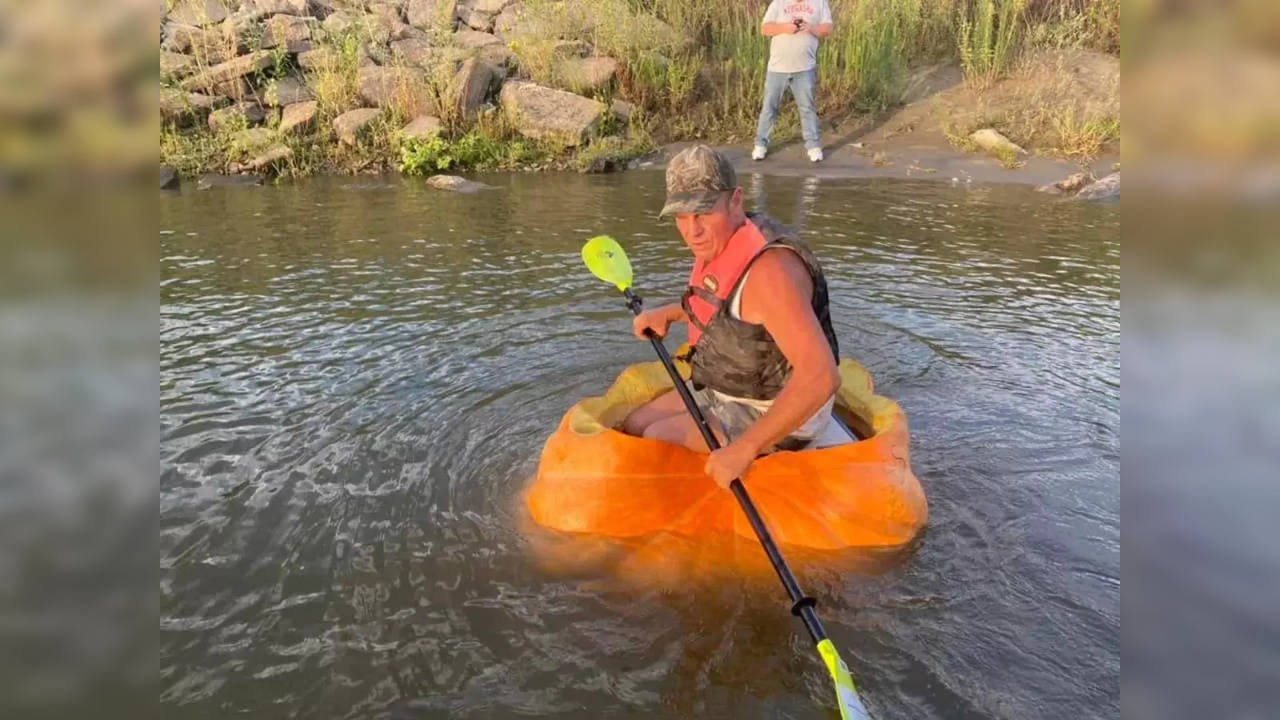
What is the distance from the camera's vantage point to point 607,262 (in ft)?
14.2

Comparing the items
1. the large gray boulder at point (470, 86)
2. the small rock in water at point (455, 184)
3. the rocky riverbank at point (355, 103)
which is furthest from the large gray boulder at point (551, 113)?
the small rock in water at point (455, 184)

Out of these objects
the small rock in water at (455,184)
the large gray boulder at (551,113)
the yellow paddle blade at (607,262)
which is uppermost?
the large gray boulder at (551,113)

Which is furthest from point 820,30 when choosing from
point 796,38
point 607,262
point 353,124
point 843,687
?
point 843,687

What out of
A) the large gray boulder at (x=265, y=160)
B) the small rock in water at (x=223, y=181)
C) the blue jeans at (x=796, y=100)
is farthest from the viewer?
the large gray boulder at (x=265, y=160)

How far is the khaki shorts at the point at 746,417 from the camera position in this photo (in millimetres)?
3043

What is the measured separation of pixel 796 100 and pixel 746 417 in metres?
7.61

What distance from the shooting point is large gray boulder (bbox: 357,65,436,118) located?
34.4ft

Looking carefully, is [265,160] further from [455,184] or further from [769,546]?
[769,546]

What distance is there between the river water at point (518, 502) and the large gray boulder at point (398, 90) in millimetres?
4396

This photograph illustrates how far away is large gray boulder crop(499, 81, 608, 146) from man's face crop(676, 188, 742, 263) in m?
8.01

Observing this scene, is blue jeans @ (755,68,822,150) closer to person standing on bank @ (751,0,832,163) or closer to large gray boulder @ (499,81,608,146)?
person standing on bank @ (751,0,832,163)

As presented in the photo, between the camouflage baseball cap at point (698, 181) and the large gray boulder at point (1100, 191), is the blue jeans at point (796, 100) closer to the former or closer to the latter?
the large gray boulder at point (1100, 191)

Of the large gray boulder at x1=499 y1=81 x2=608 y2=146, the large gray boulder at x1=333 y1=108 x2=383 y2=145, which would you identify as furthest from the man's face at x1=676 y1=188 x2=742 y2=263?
the large gray boulder at x1=333 y1=108 x2=383 y2=145
